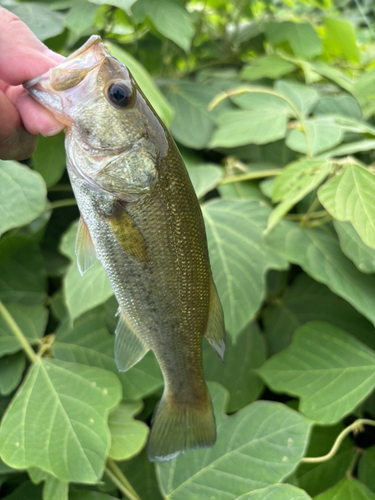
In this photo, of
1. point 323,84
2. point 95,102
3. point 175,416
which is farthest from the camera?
point 323,84

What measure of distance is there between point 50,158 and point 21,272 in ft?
0.98

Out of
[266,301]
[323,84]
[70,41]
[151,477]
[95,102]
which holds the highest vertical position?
[95,102]

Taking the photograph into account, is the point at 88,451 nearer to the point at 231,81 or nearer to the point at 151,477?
the point at 151,477

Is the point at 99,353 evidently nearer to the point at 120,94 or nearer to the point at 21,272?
the point at 21,272

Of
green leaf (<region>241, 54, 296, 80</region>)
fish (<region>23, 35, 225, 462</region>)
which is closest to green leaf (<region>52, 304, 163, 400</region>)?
fish (<region>23, 35, 225, 462</region>)

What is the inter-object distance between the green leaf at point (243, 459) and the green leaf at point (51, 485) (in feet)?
0.59

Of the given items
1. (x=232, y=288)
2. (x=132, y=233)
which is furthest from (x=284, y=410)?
(x=132, y=233)

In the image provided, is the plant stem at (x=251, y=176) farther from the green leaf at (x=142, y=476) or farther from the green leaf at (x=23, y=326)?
the green leaf at (x=142, y=476)

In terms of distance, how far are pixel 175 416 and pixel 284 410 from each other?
0.90 ft

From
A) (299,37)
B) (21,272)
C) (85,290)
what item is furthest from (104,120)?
(299,37)

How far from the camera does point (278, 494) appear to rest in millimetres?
763

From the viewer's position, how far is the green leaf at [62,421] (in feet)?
2.55

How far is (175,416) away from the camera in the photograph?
28.6 inches

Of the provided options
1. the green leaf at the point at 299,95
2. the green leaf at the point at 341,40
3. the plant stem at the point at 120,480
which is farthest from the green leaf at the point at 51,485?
the green leaf at the point at 341,40
